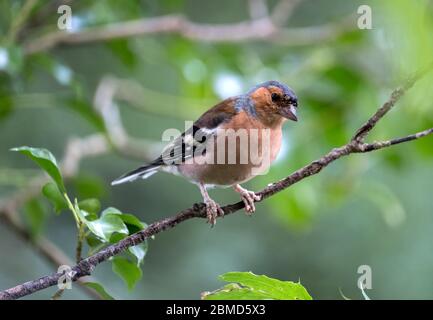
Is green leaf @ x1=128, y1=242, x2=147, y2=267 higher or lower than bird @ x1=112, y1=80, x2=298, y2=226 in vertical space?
lower

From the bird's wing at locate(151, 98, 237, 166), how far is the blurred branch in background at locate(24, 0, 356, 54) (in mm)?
960

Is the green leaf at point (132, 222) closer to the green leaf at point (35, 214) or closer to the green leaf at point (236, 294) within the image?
the green leaf at point (236, 294)

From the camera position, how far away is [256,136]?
12.1 ft

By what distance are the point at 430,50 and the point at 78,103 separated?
10.9 ft

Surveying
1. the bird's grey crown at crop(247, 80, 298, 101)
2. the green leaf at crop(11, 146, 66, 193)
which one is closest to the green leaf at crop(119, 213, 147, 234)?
the green leaf at crop(11, 146, 66, 193)

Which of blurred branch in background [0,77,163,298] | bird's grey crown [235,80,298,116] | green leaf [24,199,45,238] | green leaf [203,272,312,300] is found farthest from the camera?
blurred branch in background [0,77,163,298]

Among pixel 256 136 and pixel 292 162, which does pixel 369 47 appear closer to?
pixel 292 162

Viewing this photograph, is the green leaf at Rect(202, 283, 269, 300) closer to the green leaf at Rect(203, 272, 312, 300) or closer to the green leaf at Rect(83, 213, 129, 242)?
the green leaf at Rect(203, 272, 312, 300)

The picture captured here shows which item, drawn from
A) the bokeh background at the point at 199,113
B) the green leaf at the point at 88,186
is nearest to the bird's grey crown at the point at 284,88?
the bokeh background at the point at 199,113

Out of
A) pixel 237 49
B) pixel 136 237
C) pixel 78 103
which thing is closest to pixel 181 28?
pixel 237 49

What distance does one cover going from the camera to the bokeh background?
433cm

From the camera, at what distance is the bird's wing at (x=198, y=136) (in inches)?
151

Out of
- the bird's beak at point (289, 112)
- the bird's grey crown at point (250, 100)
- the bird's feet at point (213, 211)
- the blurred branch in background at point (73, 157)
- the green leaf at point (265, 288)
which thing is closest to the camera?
the green leaf at point (265, 288)

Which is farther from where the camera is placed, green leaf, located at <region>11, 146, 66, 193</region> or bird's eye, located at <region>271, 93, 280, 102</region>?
bird's eye, located at <region>271, 93, 280, 102</region>
